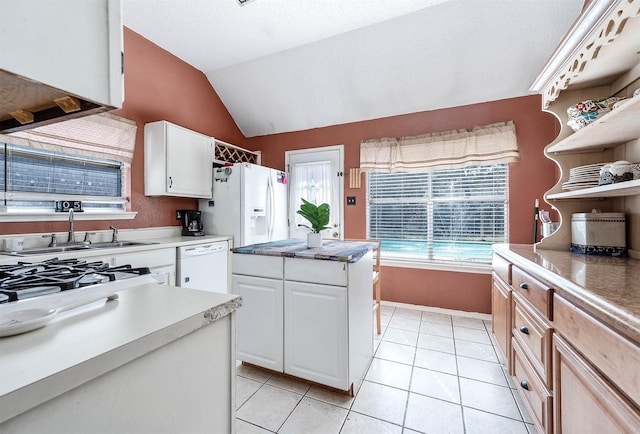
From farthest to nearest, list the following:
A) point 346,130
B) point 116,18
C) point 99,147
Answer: point 346,130 < point 99,147 < point 116,18

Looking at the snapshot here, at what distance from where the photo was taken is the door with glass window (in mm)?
3822

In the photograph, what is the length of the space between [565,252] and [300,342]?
1.83 metres

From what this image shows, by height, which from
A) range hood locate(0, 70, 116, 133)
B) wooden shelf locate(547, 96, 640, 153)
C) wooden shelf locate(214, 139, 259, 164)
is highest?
wooden shelf locate(214, 139, 259, 164)

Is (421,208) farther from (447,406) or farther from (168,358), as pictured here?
(168,358)

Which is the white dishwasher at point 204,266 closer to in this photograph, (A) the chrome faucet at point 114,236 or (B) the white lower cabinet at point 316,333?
(A) the chrome faucet at point 114,236

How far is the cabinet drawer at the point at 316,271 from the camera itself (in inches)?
65.6

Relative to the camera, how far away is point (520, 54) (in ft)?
8.62

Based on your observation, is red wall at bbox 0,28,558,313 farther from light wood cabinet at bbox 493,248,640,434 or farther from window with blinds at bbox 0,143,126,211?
light wood cabinet at bbox 493,248,640,434

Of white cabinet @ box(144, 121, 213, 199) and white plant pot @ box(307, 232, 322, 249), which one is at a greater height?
white cabinet @ box(144, 121, 213, 199)

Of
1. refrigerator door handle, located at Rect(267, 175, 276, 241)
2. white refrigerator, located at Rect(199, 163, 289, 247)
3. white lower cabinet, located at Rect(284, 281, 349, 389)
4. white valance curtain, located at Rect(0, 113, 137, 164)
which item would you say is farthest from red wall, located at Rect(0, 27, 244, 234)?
white lower cabinet, located at Rect(284, 281, 349, 389)

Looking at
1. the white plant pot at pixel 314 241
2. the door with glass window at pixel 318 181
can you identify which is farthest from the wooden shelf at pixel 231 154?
the white plant pot at pixel 314 241

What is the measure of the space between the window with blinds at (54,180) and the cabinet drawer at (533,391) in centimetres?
346

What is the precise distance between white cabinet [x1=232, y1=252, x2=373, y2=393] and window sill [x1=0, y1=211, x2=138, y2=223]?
4.94 feet

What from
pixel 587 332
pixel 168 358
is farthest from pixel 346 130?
pixel 168 358
